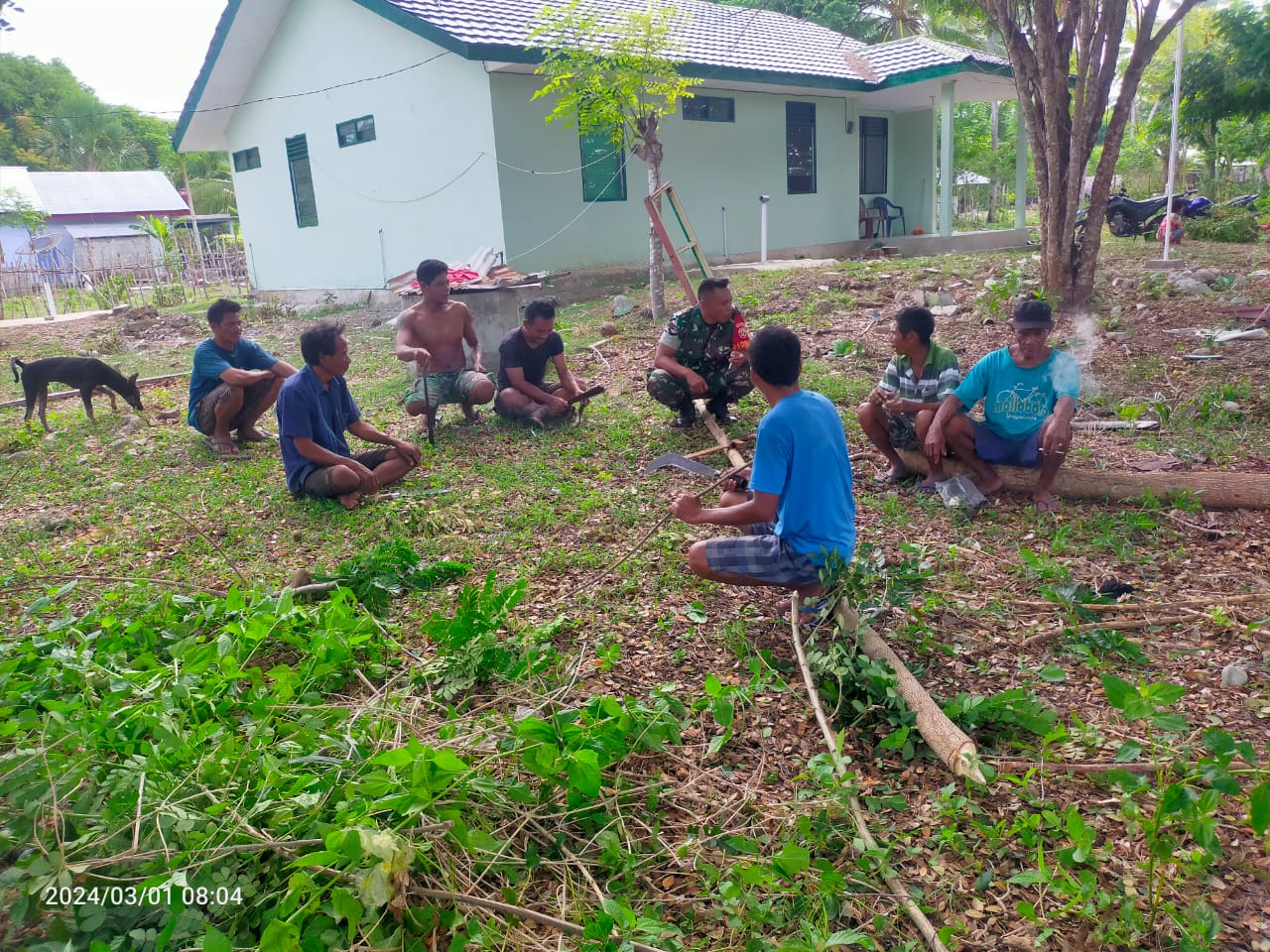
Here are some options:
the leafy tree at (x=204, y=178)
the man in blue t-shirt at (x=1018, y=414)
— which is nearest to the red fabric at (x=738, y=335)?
the man in blue t-shirt at (x=1018, y=414)

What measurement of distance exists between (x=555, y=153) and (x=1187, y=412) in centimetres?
910

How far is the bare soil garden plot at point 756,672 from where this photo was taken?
6.63 feet

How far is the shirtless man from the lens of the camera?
6.40 m

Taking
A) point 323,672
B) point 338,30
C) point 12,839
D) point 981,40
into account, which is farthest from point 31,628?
point 981,40

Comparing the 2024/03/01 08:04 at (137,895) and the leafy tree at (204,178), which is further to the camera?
the leafy tree at (204,178)

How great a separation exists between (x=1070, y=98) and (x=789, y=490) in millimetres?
6678

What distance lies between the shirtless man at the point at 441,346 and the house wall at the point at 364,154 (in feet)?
17.9

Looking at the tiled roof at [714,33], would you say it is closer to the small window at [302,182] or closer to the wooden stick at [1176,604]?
the small window at [302,182]

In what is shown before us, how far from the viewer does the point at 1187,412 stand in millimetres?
5637

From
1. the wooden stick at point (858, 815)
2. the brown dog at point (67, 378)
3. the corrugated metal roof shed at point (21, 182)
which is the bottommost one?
the wooden stick at point (858, 815)

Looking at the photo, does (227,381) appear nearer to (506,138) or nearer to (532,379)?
(532,379)

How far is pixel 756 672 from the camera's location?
3037 millimetres

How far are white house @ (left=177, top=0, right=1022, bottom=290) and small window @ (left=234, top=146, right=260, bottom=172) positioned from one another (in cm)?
4

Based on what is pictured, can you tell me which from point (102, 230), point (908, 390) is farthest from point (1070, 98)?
point (102, 230)
